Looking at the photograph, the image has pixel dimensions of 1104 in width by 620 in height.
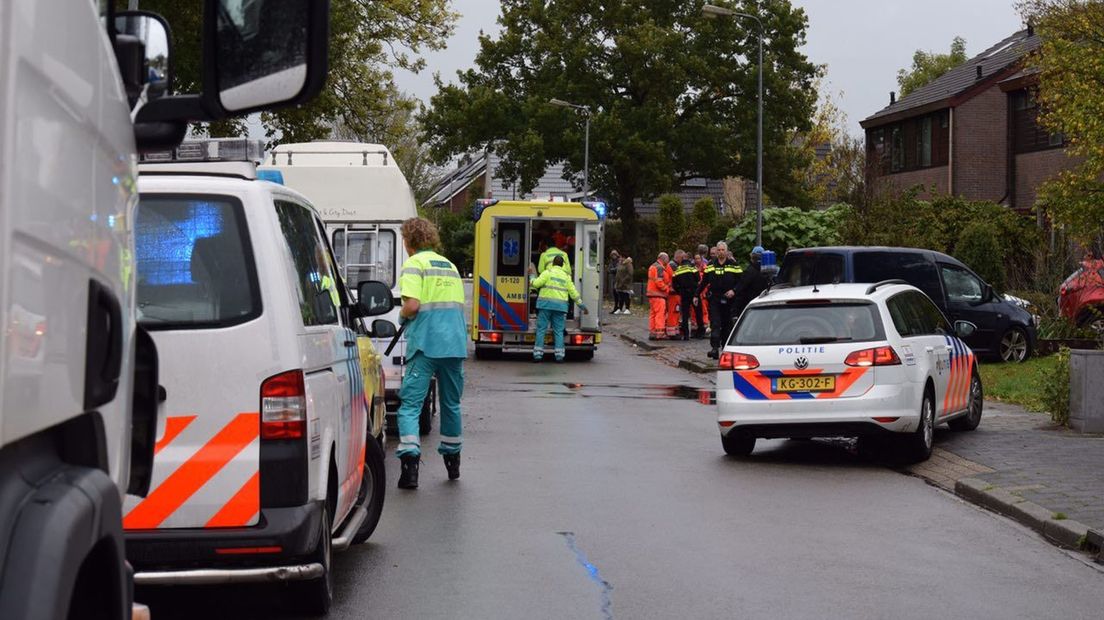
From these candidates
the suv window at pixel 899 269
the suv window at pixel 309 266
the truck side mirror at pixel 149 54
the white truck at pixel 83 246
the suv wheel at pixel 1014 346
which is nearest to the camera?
the white truck at pixel 83 246

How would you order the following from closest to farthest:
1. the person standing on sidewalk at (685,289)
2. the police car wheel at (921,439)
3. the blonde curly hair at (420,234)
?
the blonde curly hair at (420,234) < the police car wheel at (921,439) < the person standing on sidewalk at (685,289)

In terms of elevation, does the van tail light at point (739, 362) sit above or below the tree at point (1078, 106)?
below

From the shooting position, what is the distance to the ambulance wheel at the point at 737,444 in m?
13.2

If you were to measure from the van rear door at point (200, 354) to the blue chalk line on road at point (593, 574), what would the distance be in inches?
74.6

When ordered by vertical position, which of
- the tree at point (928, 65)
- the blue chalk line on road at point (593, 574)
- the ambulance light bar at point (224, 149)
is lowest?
the blue chalk line on road at point (593, 574)

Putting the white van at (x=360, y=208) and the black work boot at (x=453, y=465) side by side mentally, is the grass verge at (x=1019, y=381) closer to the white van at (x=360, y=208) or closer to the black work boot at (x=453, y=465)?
the black work boot at (x=453, y=465)

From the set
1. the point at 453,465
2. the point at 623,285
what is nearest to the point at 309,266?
the point at 453,465

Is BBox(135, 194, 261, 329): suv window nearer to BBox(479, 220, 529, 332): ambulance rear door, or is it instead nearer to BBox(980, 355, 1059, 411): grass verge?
BBox(980, 355, 1059, 411): grass verge

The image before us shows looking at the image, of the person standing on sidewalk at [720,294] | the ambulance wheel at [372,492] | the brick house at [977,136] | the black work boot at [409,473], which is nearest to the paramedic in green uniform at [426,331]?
the black work boot at [409,473]

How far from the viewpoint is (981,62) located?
5394cm

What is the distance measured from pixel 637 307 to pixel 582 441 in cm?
3754

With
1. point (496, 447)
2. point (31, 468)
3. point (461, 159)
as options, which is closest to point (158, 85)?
point (31, 468)

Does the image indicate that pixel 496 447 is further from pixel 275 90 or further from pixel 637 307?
pixel 637 307

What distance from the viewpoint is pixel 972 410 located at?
1526 cm
